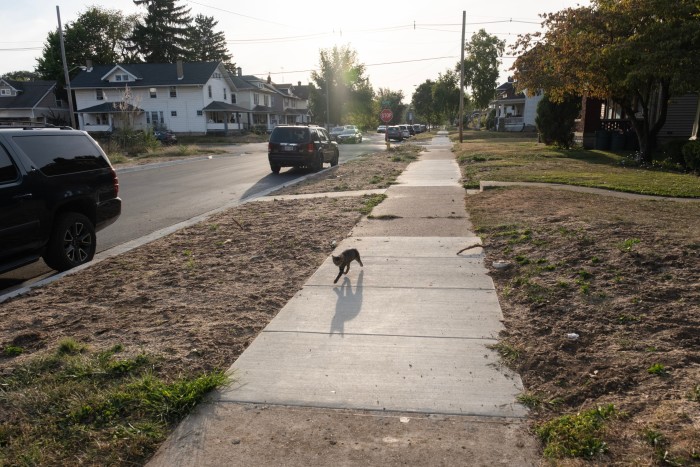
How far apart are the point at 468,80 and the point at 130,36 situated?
5215 cm

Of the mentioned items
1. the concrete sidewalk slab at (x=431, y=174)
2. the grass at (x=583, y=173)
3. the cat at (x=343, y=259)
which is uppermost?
the cat at (x=343, y=259)

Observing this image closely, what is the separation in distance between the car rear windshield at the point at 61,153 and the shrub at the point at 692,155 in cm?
1540

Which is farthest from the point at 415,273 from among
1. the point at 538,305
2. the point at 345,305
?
the point at 538,305

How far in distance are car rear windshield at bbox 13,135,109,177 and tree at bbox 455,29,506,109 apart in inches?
2544

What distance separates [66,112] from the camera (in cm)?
7188

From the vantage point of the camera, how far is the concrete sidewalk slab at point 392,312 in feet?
14.8

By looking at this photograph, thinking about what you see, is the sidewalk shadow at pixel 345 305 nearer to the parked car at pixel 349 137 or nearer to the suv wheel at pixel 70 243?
the suv wheel at pixel 70 243

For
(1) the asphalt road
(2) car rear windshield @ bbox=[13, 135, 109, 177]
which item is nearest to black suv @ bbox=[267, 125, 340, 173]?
(1) the asphalt road

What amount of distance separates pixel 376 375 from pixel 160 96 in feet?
212

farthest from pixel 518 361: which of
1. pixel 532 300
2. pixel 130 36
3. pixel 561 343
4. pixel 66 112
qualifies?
pixel 130 36

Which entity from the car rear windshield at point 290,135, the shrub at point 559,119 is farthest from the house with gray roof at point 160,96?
the car rear windshield at point 290,135

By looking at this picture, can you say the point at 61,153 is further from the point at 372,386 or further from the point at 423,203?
the point at 423,203

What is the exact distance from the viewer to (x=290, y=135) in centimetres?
1955

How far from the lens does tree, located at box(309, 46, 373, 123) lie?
2975 inches
